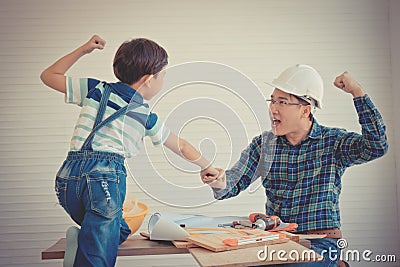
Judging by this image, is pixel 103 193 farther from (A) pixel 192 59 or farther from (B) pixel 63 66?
(A) pixel 192 59

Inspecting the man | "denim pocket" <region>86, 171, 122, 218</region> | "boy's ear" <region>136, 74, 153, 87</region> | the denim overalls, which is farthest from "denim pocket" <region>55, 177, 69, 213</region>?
the man

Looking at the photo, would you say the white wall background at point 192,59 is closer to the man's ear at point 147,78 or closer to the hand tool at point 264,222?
the hand tool at point 264,222

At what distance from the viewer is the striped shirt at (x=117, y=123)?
87.4 inches

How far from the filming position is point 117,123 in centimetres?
223

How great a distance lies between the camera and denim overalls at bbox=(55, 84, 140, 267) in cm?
215

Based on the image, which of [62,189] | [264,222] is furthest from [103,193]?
[264,222]

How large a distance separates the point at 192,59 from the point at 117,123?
2593 millimetres

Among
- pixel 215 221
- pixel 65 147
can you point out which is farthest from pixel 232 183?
pixel 65 147

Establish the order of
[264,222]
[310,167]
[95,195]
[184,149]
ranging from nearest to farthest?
[95,195] → [184,149] → [264,222] → [310,167]

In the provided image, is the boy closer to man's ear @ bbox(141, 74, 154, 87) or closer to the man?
man's ear @ bbox(141, 74, 154, 87)

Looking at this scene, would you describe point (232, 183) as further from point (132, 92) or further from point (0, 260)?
point (0, 260)

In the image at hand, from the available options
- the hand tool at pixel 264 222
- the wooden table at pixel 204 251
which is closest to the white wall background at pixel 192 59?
the hand tool at pixel 264 222

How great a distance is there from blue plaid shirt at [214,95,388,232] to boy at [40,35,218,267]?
1.56 feet

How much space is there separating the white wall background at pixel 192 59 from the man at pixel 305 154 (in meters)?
1.88
